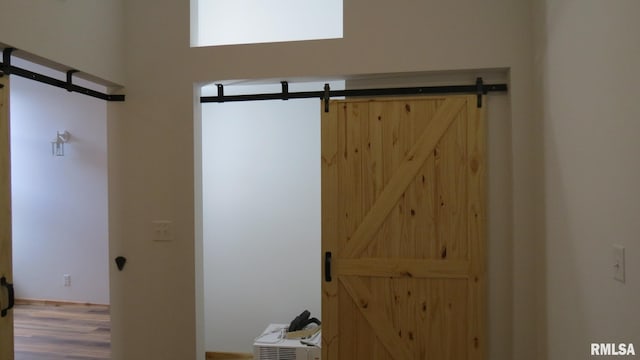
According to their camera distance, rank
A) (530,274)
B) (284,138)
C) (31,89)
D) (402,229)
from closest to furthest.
A: 1. (530,274)
2. (402,229)
3. (284,138)
4. (31,89)

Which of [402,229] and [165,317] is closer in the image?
[402,229]

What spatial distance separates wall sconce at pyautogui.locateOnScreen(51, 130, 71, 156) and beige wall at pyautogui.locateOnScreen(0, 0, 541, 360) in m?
3.08

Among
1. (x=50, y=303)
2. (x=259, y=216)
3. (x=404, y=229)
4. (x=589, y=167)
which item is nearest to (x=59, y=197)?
(x=50, y=303)

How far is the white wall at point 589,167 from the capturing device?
1315 millimetres

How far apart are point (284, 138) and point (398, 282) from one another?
187cm

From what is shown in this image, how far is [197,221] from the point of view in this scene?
2.53m

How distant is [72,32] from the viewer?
2168 mm

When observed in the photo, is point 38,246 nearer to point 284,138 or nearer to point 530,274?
point 284,138

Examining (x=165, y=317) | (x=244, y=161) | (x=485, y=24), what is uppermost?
(x=485, y=24)

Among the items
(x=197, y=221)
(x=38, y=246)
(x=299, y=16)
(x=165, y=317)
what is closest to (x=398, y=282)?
(x=197, y=221)

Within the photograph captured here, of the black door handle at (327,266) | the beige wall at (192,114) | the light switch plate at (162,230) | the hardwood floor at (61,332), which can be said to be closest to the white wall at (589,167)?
the beige wall at (192,114)

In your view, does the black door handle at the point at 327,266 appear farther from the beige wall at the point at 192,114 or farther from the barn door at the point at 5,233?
the barn door at the point at 5,233

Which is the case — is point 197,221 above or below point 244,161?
below
